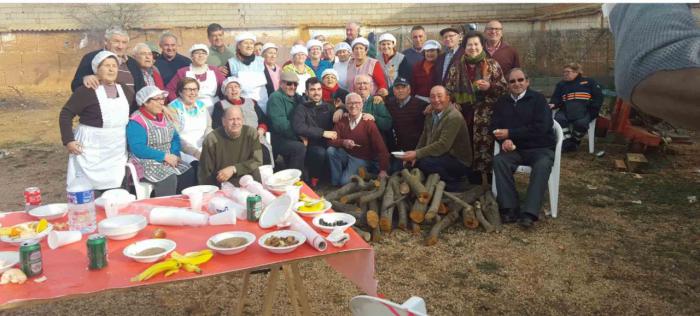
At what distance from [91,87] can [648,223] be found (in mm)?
5178

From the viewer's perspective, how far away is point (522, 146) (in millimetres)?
5074

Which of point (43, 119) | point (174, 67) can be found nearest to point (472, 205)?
point (174, 67)

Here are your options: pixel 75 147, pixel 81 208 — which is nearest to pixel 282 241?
pixel 81 208

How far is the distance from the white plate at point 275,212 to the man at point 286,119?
10.8ft

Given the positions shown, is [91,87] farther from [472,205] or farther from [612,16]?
[612,16]

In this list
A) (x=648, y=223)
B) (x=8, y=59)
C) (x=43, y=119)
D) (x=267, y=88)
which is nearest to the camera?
(x=648, y=223)

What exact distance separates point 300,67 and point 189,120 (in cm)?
173

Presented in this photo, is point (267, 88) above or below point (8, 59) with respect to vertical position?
below

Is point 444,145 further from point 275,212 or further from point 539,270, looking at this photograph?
point 275,212

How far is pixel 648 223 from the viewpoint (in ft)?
15.6

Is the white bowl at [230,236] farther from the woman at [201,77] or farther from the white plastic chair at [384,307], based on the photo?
the woman at [201,77]

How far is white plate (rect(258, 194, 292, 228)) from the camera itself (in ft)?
8.30

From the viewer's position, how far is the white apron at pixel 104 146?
175 inches

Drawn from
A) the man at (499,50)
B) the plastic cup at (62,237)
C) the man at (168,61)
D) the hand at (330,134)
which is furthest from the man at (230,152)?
the man at (499,50)
